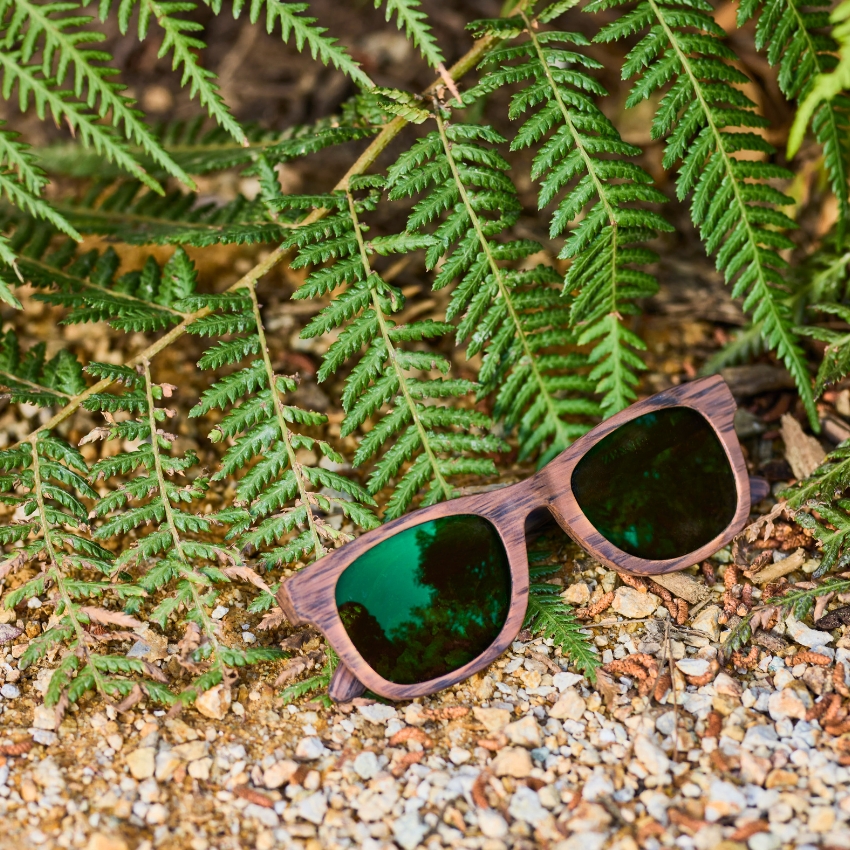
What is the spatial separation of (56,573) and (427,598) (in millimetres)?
820

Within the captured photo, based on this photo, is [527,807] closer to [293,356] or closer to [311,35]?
[293,356]

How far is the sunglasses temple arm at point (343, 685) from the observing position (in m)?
1.65

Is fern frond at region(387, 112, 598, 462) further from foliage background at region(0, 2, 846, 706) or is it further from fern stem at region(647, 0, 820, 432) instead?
fern stem at region(647, 0, 820, 432)

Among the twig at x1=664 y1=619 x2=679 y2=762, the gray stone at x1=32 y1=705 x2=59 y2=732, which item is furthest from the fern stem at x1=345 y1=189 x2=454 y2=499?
the gray stone at x1=32 y1=705 x2=59 y2=732

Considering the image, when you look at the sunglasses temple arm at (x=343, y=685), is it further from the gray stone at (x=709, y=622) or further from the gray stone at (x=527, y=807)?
the gray stone at (x=709, y=622)

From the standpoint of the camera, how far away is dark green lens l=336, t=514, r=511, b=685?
1.68m

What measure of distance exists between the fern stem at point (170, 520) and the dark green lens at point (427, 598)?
0.94 feet

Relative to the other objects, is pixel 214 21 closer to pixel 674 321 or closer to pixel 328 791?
pixel 674 321

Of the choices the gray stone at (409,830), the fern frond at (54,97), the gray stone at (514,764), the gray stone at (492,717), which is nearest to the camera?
the gray stone at (409,830)

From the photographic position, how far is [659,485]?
195 centimetres

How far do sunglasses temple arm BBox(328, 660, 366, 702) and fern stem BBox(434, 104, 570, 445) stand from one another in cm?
83

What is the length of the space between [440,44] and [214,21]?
109cm

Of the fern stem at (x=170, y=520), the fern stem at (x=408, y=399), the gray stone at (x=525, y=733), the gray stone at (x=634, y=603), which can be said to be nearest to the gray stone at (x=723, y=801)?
the gray stone at (x=525, y=733)

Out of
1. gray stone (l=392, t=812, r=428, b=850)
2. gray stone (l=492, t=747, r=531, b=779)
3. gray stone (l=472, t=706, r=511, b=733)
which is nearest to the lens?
gray stone (l=392, t=812, r=428, b=850)
